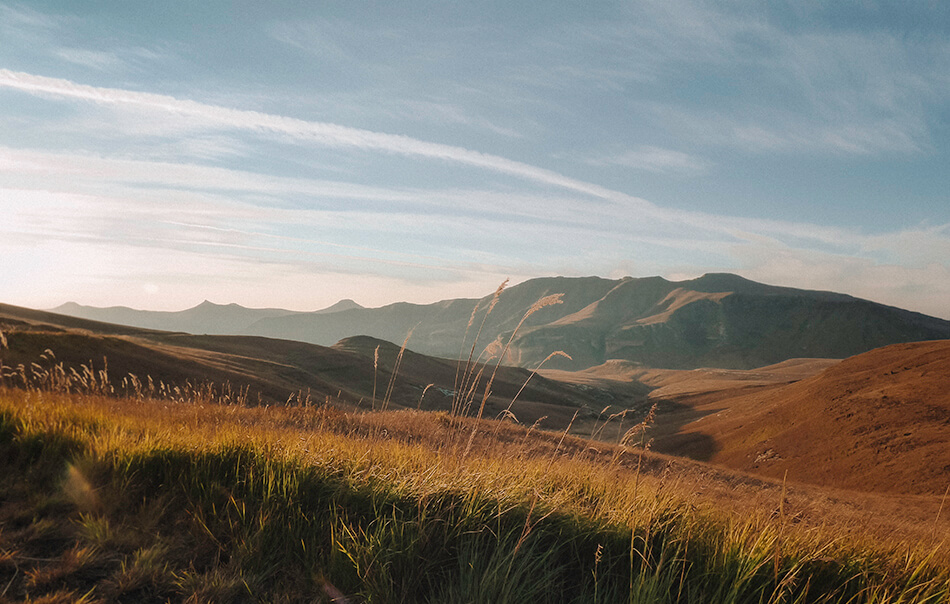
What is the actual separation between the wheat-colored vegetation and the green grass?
17 mm

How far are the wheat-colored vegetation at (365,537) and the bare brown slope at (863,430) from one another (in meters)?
22.8

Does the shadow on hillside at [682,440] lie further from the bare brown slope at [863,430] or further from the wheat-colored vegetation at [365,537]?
the wheat-colored vegetation at [365,537]

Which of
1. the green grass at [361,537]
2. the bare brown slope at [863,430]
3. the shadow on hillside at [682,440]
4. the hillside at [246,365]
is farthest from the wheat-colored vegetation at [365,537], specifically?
the bare brown slope at [863,430]

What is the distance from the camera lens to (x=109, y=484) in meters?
4.11

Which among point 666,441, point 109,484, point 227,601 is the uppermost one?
point 109,484

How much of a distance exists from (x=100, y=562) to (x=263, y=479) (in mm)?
1149

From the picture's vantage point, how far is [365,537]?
11.0 ft

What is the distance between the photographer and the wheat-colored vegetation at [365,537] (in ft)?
10.4

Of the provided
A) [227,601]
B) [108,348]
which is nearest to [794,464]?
[227,601]

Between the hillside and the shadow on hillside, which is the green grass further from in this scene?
the shadow on hillside

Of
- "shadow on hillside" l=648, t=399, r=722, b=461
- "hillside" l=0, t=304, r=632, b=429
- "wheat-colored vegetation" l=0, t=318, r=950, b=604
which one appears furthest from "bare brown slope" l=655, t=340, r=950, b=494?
"wheat-colored vegetation" l=0, t=318, r=950, b=604

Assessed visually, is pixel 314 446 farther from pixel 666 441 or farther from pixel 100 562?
pixel 666 441

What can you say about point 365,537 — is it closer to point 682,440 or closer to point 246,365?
point 682,440

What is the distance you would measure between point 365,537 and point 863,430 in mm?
30991
